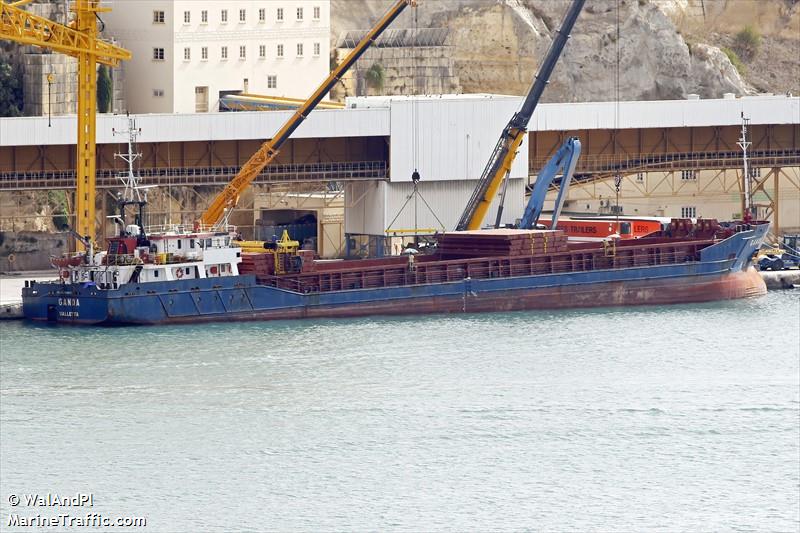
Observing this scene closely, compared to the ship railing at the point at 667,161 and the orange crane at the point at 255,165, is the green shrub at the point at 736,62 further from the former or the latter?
the orange crane at the point at 255,165

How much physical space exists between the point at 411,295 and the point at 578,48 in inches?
1051

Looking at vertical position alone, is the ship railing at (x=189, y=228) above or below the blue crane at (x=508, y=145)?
below

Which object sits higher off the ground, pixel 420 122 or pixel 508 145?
pixel 420 122

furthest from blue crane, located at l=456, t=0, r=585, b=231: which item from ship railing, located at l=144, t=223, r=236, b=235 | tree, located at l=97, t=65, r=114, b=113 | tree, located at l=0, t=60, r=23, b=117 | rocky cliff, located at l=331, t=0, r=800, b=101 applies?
rocky cliff, located at l=331, t=0, r=800, b=101

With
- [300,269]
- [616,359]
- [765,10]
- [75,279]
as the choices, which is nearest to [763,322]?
[616,359]

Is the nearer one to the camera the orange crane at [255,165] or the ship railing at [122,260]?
the ship railing at [122,260]

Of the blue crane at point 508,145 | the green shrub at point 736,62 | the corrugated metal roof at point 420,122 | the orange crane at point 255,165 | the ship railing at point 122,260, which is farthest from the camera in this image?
the green shrub at point 736,62

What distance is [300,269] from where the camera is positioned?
176ft

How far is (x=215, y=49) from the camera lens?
65812 millimetres

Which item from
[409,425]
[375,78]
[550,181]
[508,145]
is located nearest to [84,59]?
[508,145]

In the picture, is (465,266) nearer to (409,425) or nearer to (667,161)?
(667,161)

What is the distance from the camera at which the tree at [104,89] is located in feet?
206

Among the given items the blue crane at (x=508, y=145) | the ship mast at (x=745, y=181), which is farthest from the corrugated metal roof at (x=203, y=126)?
the ship mast at (x=745, y=181)

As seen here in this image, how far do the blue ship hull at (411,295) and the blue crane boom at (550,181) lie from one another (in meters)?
3.60
